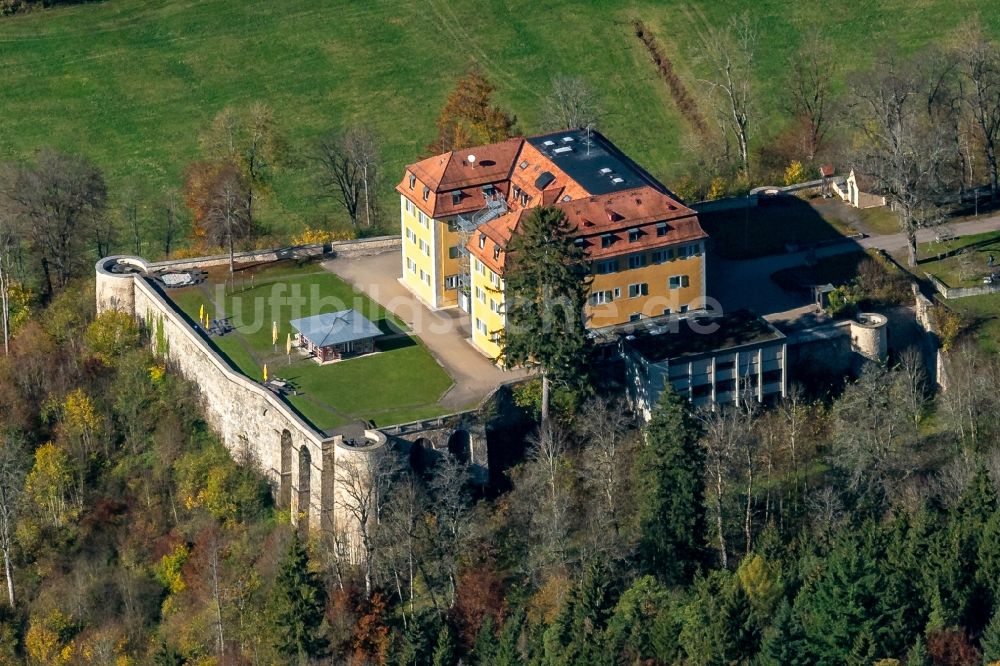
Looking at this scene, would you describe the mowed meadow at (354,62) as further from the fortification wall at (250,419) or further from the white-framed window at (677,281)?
the white-framed window at (677,281)

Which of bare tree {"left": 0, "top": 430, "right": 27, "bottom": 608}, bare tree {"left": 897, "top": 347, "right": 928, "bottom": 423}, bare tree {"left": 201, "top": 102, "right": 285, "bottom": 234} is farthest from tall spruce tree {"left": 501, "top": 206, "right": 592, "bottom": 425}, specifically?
bare tree {"left": 201, "top": 102, "right": 285, "bottom": 234}

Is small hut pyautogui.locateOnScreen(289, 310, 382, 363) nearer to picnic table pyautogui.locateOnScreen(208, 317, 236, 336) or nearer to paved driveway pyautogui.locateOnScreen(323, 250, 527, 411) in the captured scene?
paved driveway pyautogui.locateOnScreen(323, 250, 527, 411)

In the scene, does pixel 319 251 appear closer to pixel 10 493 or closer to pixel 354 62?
pixel 10 493

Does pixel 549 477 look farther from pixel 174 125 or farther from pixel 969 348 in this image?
pixel 174 125

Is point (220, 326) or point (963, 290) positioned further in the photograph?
point (963, 290)

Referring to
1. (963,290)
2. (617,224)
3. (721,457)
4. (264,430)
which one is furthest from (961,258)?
(264,430)

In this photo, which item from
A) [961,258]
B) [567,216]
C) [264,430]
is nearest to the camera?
[264,430]
